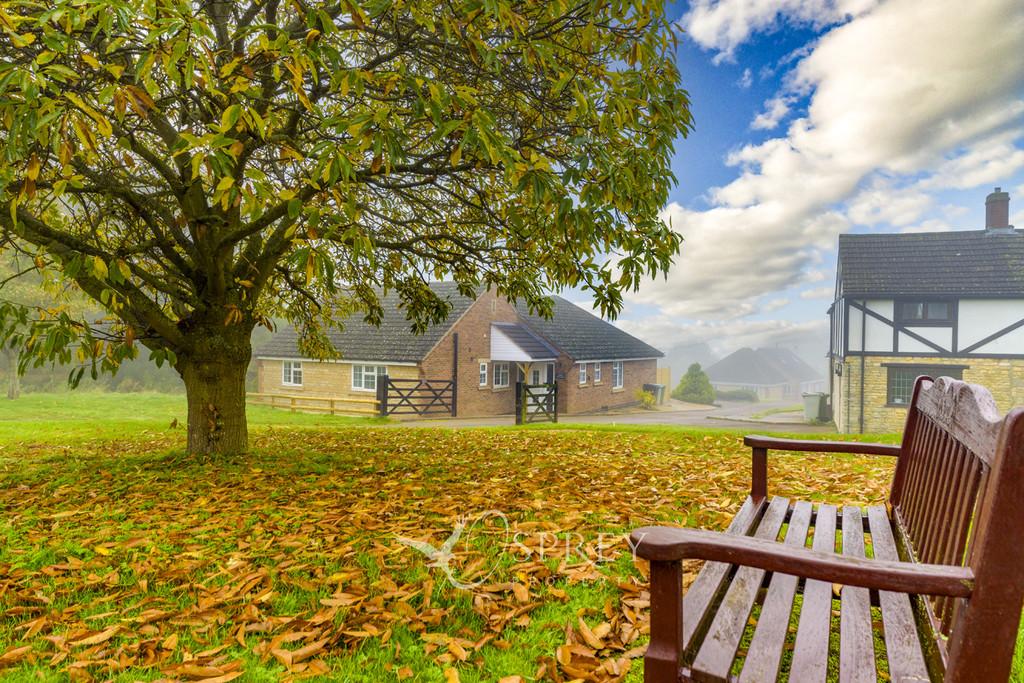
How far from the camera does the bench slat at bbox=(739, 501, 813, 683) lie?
171 centimetres

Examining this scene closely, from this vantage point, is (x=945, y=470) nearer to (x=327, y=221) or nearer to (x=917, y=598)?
(x=917, y=598)

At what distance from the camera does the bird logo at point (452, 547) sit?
3.30 meters

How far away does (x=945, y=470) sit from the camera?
2.22 meters

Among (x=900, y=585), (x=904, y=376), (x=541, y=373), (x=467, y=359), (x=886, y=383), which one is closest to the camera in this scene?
(x=900, y=585)

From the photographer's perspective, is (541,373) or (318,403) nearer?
(318,403)

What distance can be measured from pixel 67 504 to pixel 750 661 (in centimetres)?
623

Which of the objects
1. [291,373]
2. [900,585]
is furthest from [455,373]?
[900,585]

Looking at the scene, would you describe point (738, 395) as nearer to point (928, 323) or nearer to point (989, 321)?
point (928, 323)

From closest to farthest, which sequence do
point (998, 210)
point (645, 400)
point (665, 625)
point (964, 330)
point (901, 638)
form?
point (665, 625) → point (901, 638) → point (964, 330) → point (998, 210) → point (645, 400)

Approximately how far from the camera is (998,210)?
24.9 metres

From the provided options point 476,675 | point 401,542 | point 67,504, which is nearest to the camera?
point 476,675

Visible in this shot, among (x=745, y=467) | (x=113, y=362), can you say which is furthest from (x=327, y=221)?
(x=745, y=467)

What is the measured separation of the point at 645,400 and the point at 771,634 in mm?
36314

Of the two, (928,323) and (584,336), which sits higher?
(928,323)
